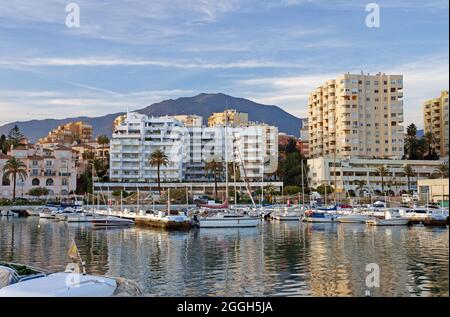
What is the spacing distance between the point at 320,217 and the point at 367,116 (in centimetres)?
6440

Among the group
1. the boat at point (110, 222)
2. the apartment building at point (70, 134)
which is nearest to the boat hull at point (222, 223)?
the boat at point (110, 222)

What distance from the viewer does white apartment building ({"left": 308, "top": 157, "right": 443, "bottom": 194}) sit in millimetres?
115375

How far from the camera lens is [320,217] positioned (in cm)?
6919

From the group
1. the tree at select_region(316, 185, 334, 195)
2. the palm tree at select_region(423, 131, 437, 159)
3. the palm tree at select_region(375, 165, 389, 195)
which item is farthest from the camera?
the palm tree at select_region(423, 131, 437, 159)

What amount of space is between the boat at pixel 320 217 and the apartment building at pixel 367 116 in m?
56.7

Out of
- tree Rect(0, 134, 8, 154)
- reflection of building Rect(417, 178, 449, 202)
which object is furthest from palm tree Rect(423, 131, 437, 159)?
tree Rect(0, 134, 8, 154)

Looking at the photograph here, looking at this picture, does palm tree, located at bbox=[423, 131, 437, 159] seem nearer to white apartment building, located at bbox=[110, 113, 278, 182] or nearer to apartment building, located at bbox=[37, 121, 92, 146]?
white apartment building, located at bbox=[110, 113, 278, 182]

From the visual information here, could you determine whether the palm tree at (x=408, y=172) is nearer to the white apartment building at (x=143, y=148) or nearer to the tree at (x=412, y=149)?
the tree at (x=412, y=149)

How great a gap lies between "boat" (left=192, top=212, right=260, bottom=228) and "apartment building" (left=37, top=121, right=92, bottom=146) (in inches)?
4404

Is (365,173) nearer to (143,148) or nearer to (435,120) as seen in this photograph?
(435,120)

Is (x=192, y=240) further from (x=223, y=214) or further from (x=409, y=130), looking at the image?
(x=409, y=130)

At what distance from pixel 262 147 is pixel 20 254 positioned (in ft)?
336

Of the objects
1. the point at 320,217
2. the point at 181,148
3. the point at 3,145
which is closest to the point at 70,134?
the point at 3,145
